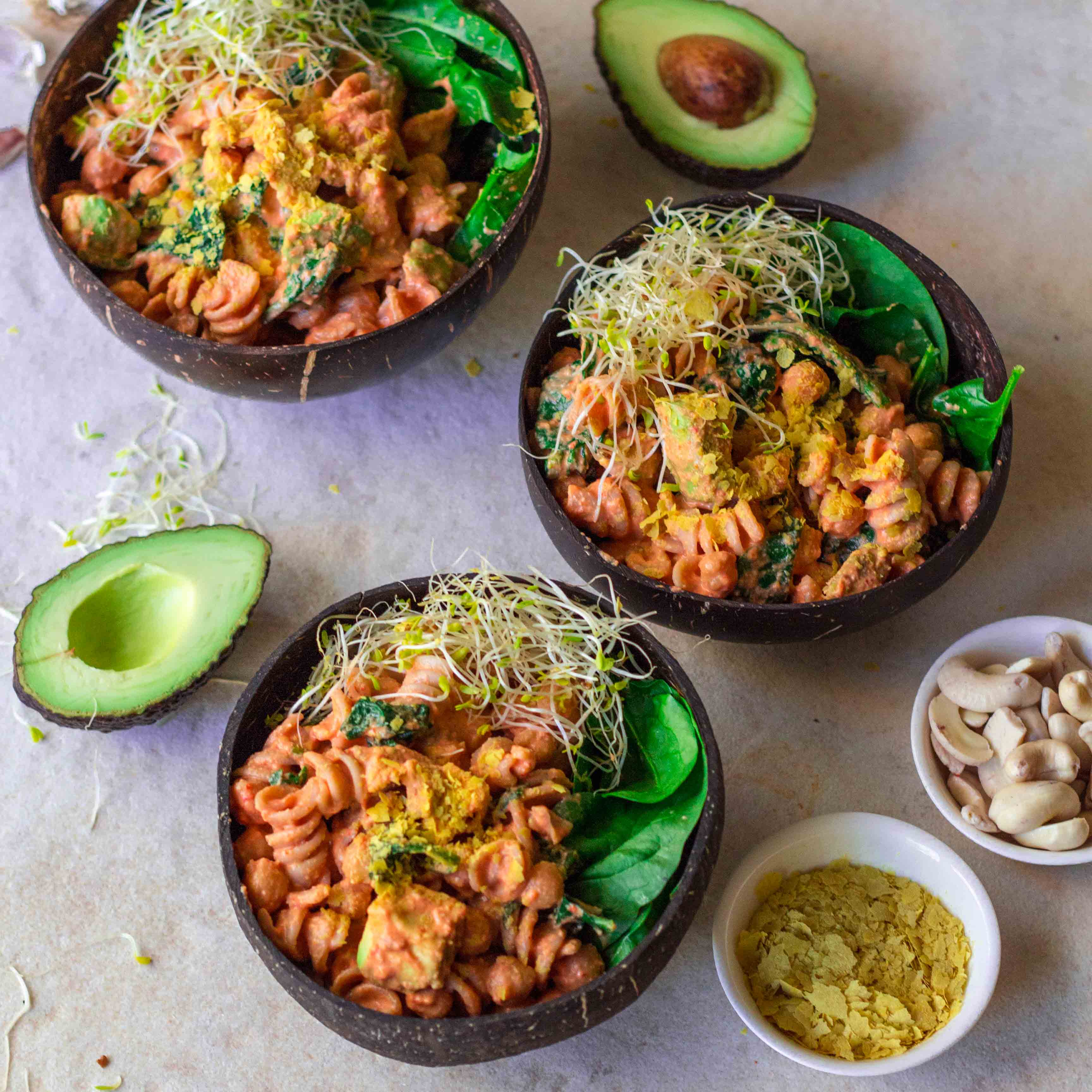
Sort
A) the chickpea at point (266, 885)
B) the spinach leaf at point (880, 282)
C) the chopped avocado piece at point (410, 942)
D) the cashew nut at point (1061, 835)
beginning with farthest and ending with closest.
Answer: the spinach leaf at point (880, 282)
the cashew nut at point (1061, 835)
the chickpea at point (266, 885)
the chopped avocado piece at point (410, 942)

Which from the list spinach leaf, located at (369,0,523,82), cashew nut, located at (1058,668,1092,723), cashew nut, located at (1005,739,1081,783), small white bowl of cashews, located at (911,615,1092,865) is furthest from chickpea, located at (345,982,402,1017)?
spinach leaf, located at (369,0,523,82)

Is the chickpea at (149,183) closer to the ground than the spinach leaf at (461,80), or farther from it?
closer to the ground

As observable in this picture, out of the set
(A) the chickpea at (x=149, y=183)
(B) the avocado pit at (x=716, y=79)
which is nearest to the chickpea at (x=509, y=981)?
(A) the chickpea at (x=149, y=183)

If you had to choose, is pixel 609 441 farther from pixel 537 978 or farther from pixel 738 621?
pixel 537 978

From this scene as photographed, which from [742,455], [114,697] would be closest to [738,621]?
[742,455]

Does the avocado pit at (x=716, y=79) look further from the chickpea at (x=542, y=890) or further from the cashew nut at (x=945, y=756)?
the chickpea at (x=542, y=890)

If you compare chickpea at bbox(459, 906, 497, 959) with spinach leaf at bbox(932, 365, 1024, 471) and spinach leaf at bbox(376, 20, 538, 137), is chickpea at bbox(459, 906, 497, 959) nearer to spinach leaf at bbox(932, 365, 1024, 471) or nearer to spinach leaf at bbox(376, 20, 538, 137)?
spinach leaf at bbox(932, 365, 1024, 471)

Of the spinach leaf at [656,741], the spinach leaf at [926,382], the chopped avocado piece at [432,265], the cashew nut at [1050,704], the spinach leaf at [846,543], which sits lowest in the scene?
the cashew nut at [1050,704]
